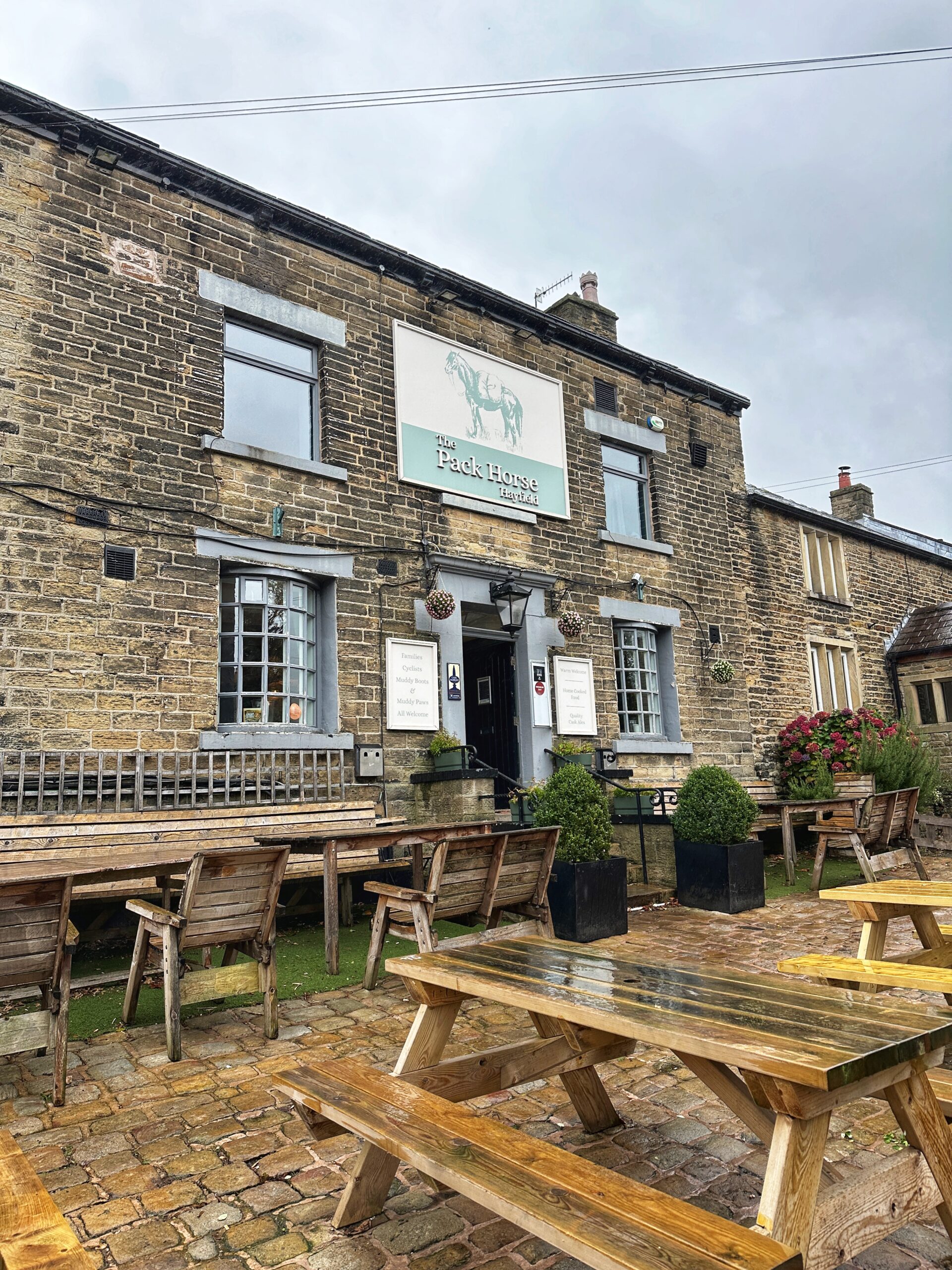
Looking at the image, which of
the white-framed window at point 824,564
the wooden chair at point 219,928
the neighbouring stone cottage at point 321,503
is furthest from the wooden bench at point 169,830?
the white-framed window at point 824,564

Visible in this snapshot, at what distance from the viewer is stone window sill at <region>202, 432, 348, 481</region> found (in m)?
7.83

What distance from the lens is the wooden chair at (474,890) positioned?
182 inches

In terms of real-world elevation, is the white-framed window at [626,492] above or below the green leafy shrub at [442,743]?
above

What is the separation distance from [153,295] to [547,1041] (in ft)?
24.5

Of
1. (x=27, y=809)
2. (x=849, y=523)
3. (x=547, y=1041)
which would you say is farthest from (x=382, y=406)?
(x=849, y=523)

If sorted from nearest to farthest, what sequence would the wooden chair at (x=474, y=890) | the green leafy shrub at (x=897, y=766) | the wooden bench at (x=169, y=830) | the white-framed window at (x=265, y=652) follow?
the wooden chair at (x=474, y=890)
the wooden bench at (x=169, y=830)
the white-framed window at (x=265, y=652)
the green leafy shrub at (x=897, y=766)

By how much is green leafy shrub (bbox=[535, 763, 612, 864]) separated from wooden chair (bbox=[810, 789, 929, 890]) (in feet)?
6.55

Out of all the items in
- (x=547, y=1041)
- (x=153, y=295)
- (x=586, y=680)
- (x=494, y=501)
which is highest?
(x=153, y=295)

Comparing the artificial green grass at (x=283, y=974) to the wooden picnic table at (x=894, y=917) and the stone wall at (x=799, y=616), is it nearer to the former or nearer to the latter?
the wooden picnic table at (x=894, y=917)

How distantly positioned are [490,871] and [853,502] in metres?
17.7

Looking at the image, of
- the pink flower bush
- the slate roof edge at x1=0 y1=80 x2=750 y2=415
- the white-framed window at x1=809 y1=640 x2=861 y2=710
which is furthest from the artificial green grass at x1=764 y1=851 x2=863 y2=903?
the slate roof edge at x1=0 y1=80 x2=750 y2=415

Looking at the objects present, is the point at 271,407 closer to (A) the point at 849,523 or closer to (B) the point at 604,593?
(B) the point at 604,593

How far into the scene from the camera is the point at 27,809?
625 centimetres

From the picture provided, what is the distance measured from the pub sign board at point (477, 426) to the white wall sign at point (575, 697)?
1887mm
